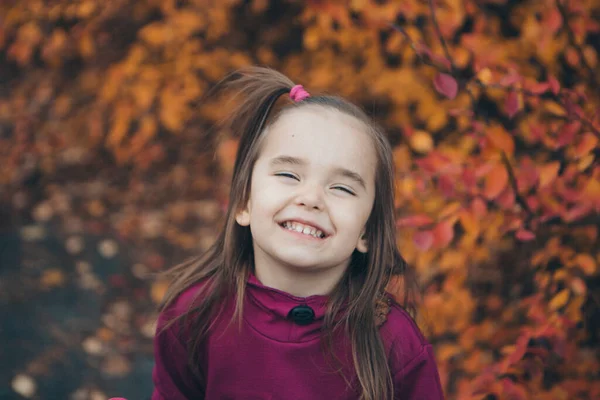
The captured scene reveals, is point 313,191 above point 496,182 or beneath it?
above

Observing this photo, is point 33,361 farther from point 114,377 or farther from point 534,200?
point 534,200

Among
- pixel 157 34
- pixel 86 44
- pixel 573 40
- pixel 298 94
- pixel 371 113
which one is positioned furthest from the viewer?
pixel 86 44

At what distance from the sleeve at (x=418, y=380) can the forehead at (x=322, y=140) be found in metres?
0.51

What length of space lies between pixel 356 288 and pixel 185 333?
0.51 metres

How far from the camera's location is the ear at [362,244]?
186cm

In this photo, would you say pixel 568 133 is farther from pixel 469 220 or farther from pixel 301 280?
pixel 301 280

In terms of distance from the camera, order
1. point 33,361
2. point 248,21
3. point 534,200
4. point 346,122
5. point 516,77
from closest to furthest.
→ 1. point 346,122
2. point 516,77
3. point 534,200
4. point 33,361
5. point 248,21

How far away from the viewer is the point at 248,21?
4250 millimetres

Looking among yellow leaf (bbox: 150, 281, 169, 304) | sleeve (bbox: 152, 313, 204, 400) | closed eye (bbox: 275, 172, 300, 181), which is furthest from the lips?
yellow leaf (bbox: 150, 281, 169, 304)

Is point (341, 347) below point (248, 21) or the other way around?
below

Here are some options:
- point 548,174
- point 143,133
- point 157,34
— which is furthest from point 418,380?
point 143,133

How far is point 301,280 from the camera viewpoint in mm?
1796

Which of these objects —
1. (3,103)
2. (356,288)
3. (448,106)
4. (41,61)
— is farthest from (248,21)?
(356,288)

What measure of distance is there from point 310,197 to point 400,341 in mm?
487
